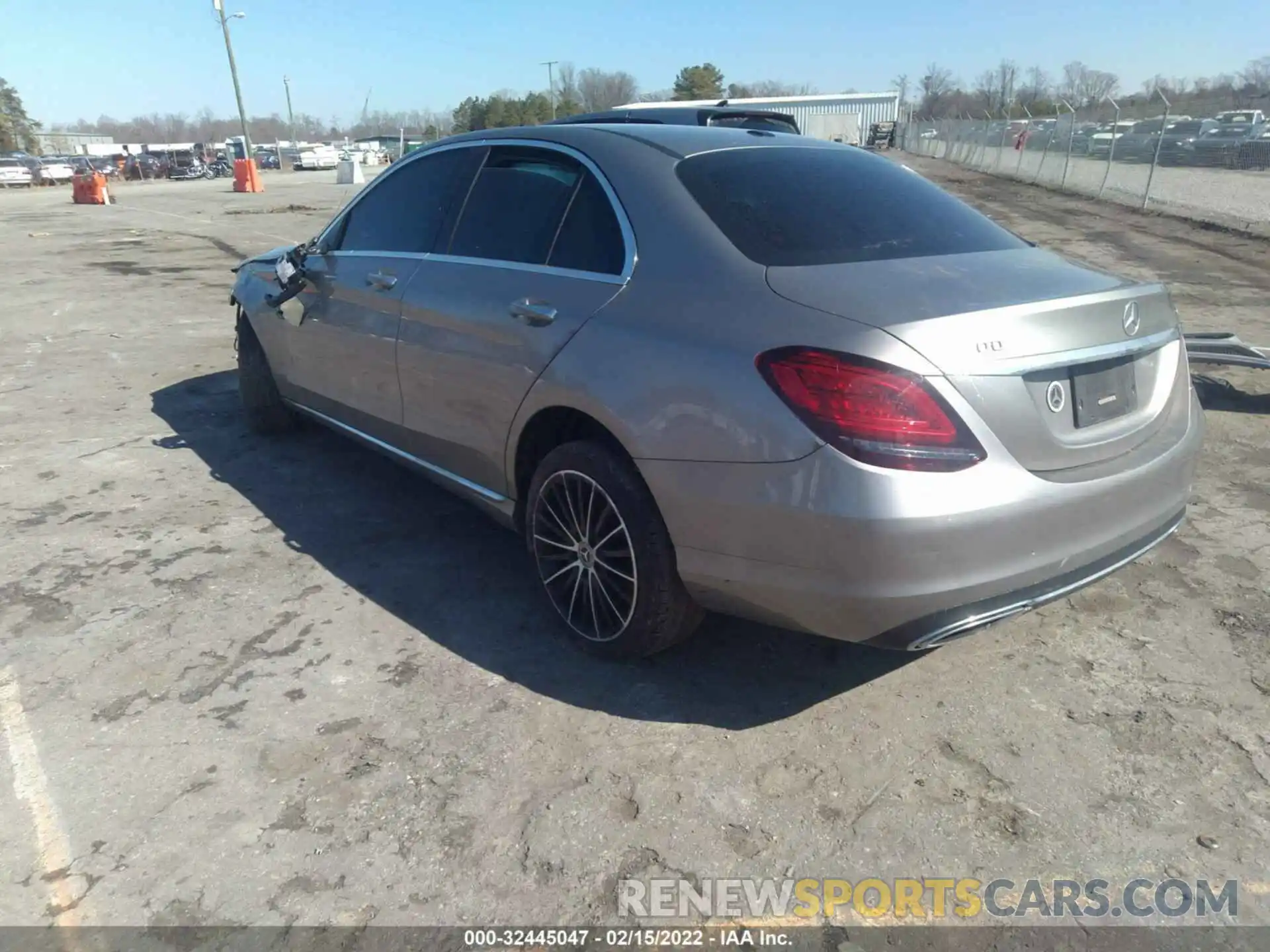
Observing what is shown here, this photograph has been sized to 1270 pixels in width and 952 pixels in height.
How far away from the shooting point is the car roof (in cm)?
335

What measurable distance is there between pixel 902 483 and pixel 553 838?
1277 mm

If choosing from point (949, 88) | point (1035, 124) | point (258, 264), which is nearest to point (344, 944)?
point (258, 264)

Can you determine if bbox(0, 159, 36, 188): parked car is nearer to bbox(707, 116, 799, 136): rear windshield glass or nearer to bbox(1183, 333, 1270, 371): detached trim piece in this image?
bbox(707, 116, 799, 136): rear windshield glass

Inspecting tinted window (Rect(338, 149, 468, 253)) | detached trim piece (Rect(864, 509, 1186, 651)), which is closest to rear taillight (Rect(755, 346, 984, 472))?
detached trim piece (Rect(864, 509, 1186, 651))

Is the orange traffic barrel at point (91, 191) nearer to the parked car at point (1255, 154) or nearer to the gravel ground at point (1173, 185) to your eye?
the gravel ground at point (1173, 185)

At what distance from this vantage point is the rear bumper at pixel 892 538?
2.33 metres

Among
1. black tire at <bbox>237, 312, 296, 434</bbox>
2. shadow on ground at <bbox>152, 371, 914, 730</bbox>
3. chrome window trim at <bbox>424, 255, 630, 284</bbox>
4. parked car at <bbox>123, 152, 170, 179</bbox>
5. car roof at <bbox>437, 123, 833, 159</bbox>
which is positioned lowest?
parked car at <bbox>123, 152, 170, 179</bbox>

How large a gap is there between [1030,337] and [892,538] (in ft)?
2.23

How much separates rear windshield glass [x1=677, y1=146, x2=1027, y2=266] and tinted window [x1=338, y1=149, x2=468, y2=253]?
1.32m

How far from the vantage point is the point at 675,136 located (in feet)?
11.3

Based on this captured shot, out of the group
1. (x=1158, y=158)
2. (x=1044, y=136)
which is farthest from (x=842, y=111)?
(x=1158, y=158)

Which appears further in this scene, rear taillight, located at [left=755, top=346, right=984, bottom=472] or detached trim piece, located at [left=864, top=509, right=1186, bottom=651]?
detached trim piece, located at [left=864, top=509, right=1186, bottom=651]

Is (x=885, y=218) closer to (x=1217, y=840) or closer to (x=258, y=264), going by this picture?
(x=1217, y=840)

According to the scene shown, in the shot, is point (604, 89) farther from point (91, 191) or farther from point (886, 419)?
point (886, 419)
